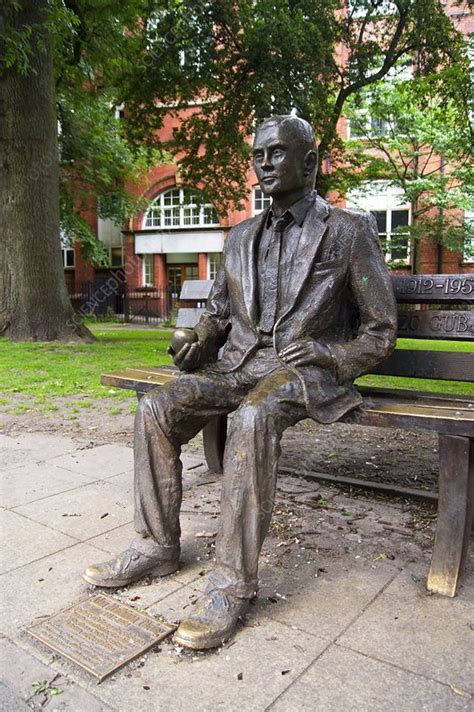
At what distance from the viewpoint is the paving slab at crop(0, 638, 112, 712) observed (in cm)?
193

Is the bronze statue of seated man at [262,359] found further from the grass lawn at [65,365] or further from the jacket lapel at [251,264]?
the grass lawn at [65,365]

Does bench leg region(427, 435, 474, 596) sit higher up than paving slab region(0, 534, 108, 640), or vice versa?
bench leg region(427, 435, 474, 596)

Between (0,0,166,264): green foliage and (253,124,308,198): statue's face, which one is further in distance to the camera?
(0,0,166,264): green foliage

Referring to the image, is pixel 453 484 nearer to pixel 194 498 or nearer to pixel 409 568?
pixel 409 568

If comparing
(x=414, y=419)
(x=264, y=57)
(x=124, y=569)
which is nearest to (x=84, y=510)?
(x=124, y=569)

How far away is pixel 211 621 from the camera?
229 cm

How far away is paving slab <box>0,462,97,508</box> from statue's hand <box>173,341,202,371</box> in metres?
1.47

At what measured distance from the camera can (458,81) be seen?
13.0 m

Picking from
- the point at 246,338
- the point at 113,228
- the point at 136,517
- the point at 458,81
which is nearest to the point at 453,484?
the point at 246,338

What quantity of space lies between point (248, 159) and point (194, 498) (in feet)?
47.1

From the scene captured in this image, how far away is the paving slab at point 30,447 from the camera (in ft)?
15.7

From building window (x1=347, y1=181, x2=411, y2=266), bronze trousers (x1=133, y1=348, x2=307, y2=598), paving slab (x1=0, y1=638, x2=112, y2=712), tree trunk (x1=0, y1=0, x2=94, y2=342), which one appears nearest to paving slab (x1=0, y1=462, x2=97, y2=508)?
bronze trousers (x1=133, y1=348, x2=307, y2=598)

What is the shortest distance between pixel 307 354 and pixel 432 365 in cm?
118

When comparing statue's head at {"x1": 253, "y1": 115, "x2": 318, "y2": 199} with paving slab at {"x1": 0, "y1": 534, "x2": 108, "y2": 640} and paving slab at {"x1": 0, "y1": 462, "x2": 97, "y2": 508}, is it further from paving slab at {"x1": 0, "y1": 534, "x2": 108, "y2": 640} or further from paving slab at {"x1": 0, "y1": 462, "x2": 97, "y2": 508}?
paving slab at {"x1": 0, "y1": 462, "x2": 97, "y2": 508}
